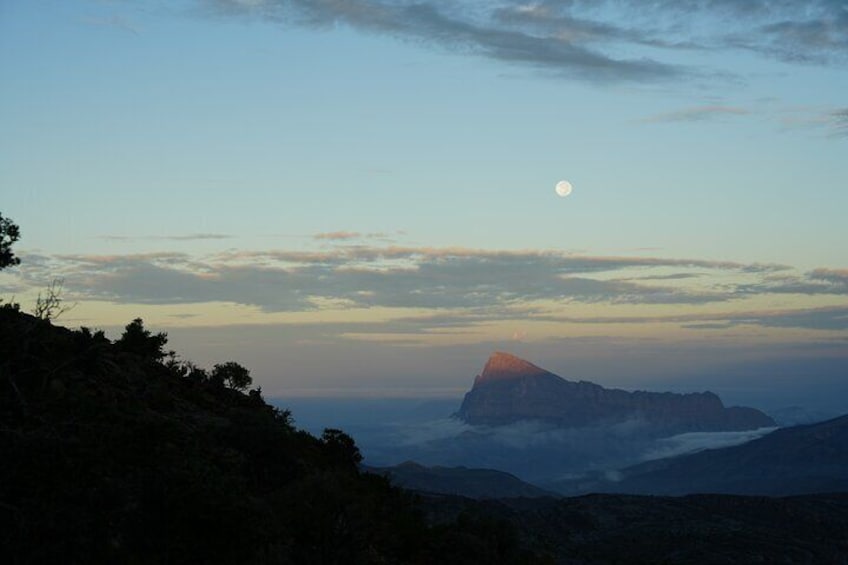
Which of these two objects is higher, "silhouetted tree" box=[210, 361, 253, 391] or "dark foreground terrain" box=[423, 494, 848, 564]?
"silhouetted tree" box=[210, 361, 253, 391]

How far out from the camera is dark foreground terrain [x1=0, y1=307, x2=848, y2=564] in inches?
1700

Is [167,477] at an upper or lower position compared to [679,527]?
upper

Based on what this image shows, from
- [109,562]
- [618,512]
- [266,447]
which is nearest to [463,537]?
[266,447]

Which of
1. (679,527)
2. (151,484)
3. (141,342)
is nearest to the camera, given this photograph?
(151,484)

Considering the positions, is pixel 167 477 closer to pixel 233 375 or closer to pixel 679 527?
pixel 233 375

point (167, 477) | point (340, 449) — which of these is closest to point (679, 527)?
point (340, 449)

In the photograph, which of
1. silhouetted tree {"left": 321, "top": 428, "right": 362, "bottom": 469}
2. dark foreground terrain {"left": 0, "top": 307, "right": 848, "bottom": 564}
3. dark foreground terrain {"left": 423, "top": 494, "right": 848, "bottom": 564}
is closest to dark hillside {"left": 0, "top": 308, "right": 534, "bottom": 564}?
dark foreground terrain {"left": 0, "top": 307, "right": 848, "bottom": 564}

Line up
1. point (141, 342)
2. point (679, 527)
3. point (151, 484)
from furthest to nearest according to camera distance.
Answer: point (679, 527) < point (141, 342) < point (151, 484)

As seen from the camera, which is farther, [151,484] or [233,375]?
[233,375]

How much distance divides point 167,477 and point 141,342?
Result: 31634mm

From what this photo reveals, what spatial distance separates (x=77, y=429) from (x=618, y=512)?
312 feet

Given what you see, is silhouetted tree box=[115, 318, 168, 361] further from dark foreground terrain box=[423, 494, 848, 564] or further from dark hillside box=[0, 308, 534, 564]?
dark foreground terrain box=[423, 494, 848, 564]

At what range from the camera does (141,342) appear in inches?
2963

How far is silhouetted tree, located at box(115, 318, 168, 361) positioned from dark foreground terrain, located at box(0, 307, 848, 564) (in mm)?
142
